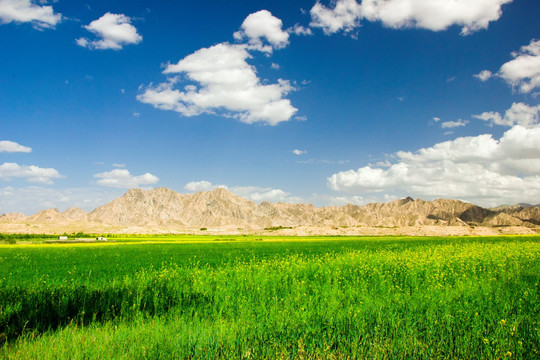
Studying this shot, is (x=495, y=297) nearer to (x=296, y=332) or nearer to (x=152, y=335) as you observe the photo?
(x=296, y=332)

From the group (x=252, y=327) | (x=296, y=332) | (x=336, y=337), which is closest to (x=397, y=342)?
(x=336, y=337)

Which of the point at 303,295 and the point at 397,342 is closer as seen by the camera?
the point at 397,342

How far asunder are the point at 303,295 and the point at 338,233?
123812 mm

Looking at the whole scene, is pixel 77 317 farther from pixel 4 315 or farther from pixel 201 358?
pixel 201 358

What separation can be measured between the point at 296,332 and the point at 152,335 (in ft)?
10.2

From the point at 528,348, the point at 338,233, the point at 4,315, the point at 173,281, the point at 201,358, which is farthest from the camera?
the point at 338,233

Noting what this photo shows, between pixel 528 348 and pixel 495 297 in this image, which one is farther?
pixel 495 297

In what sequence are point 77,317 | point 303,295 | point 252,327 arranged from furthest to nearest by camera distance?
point 303,295 → point 77,317 → point 252,327

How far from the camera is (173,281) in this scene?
1374cm

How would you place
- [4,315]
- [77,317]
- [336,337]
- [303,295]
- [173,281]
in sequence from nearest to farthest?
[336,337] < [4,315] < [77,317] < [303,295] < [173,281]

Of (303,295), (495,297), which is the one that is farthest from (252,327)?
(495,297)

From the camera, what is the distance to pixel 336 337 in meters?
7.12

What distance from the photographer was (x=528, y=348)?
6.45m

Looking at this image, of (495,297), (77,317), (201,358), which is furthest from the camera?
(495,297)
